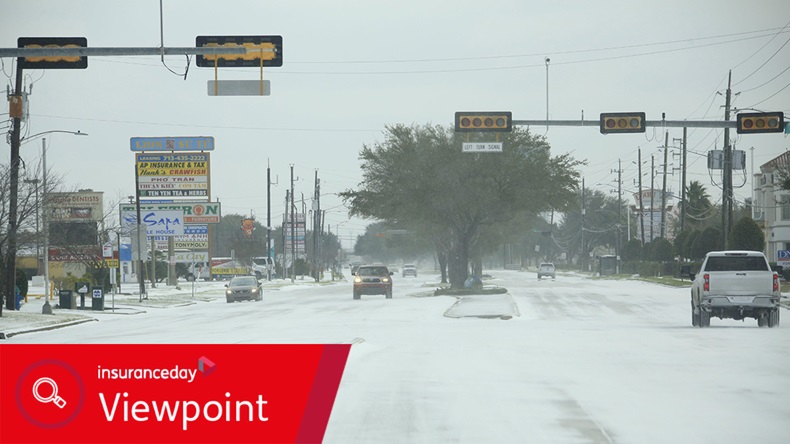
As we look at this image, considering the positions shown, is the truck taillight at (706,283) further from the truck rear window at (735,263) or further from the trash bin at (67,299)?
the trash bin at (67,299)

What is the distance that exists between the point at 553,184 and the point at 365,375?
4830cm

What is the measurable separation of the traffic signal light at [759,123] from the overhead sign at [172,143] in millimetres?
52536

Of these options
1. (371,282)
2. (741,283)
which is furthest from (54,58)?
(371,282)

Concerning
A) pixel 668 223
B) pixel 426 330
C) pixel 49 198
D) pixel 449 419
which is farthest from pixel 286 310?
pixel 668 223

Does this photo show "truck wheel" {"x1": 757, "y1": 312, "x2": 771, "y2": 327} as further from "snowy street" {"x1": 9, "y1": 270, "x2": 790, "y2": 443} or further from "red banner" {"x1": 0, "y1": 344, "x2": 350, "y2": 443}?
"red banner" {"x1": 0, "y1": 344, "x2": 350, "y2": 443}

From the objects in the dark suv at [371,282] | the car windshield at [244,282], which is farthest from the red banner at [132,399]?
the car windshield at [244,282]

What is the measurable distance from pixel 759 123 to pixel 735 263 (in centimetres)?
555

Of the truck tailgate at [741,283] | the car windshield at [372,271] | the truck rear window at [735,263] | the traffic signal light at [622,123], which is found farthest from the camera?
the car windshield at [372,271]

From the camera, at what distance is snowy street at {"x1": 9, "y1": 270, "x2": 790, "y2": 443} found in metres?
11.4

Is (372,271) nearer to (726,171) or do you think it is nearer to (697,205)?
(726,171)

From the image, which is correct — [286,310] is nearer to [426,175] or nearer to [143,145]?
[426,175]

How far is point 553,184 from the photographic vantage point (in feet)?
210

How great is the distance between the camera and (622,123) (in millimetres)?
34625

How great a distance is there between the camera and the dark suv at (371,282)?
57.2m
